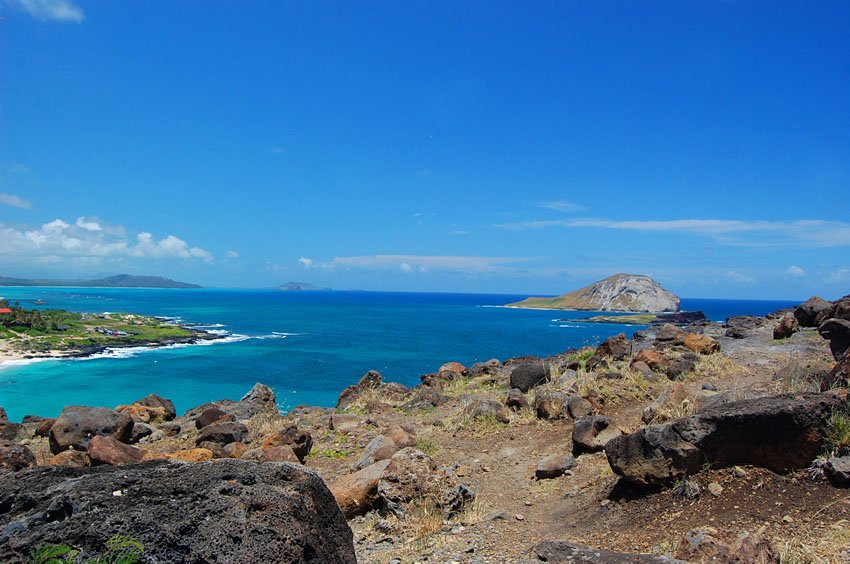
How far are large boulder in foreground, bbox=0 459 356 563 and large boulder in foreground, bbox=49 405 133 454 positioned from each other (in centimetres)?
957

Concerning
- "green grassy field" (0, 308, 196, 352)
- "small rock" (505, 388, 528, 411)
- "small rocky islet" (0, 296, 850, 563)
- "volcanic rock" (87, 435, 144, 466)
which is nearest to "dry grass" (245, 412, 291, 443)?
"small rocky islet" (0, 296, 850, 563)

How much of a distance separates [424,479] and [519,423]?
4901 millimetres

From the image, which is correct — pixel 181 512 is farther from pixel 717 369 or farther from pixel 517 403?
pixel 717 369

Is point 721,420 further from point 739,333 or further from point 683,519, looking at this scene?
point 739,333

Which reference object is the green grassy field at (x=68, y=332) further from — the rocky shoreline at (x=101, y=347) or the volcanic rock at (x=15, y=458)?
the volcanic rock at (x=15, y=458)

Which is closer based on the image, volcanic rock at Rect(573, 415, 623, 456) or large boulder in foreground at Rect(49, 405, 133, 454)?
volcanic rock at Rect(573, 415, 623, 456)

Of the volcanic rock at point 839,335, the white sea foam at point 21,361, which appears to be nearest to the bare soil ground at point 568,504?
the volcanic rock at point 839,335

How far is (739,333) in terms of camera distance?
80.9ft

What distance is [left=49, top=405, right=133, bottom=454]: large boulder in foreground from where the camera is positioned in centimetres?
1232

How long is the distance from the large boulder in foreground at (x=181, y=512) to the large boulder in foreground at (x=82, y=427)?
31.4 ft

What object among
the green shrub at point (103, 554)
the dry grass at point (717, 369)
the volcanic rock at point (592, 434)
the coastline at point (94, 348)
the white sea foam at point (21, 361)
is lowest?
the white sea foam at point (21, 361)

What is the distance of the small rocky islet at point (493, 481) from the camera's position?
3588 millimetres

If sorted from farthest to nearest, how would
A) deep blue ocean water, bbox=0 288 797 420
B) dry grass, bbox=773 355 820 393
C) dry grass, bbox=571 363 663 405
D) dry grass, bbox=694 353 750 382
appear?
1. deep blue ocean water, bbox=0 288 797 420
2. dry grass, bbox=694 353 750 382
3. dry grass, bbox=571 363 663 405
4. dry grass, bbox=773 355 820 393

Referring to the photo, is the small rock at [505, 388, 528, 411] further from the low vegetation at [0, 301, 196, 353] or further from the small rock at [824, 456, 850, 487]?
the low vegetation at [0, 301, 196, 353]
